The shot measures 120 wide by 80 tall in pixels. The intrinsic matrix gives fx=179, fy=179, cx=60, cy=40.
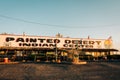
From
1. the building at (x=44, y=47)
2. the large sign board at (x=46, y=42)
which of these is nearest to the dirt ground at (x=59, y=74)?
the building at (x=44, y=47)

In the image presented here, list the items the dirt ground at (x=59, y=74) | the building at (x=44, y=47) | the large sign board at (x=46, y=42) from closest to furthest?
the dirt ground at (x=59, y=74)
the building at (x=44, y=47)
the large sign board at (x=46, y=42)

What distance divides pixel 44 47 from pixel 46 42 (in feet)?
4.66

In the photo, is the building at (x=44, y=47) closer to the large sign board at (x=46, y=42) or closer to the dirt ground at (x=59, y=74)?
the large sign board at (x=46, y=42)

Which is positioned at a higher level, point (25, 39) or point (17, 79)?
point (25, 39)

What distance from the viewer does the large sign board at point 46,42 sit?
42.6 metres

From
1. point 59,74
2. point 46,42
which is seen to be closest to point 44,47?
point 46,42

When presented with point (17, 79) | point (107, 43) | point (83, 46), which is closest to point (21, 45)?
point (83, 46)

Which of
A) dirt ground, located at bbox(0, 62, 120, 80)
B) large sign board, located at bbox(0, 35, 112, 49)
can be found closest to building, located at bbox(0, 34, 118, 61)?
large sign board, located at bbox(0, 35, 112, 49)

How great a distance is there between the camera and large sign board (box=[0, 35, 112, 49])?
1676 inches

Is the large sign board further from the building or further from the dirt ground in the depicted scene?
the dirt ground

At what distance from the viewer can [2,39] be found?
42.0m

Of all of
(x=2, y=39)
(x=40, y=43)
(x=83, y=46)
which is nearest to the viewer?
(x=2, y=39)

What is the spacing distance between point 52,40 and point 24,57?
9379mm

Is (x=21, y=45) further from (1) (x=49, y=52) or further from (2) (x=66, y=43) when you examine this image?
(2) (x=66, y=43)
